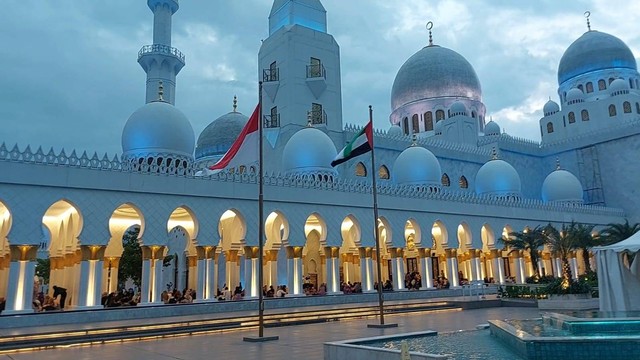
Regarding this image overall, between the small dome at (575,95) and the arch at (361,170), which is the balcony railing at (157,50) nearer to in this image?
the arch at (361,170)

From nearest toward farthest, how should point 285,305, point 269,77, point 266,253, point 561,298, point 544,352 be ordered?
point 544,352 → point 561,298 → point 285,305 → point 266,253 → point 269,77

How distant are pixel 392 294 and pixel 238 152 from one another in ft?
29.3

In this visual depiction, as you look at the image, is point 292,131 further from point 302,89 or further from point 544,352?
point 544,352

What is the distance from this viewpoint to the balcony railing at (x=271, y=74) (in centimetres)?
2632

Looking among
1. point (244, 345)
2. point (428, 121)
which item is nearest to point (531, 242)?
point (428, 121)

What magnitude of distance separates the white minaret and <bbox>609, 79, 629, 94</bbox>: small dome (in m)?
22.3

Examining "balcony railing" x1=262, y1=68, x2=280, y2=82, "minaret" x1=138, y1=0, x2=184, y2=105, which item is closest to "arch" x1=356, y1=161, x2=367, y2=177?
"balcony railing" x1=262, y1=68, x2=280, y2=82

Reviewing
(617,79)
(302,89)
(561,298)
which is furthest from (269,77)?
(617,79)

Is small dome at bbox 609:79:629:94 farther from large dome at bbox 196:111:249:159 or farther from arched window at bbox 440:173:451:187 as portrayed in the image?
large dome at bbox 196:111:249:159

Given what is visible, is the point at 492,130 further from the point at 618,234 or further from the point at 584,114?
the point at 618,234

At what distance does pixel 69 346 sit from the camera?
9906mm

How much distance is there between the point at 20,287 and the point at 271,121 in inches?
597

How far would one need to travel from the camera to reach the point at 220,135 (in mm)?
33062

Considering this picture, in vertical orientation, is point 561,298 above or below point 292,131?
below
